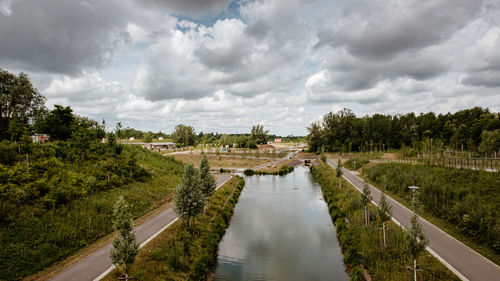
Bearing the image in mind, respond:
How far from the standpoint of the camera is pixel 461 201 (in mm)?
23750

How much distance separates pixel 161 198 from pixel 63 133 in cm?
1930

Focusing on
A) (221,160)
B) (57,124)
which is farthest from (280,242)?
(221,160)

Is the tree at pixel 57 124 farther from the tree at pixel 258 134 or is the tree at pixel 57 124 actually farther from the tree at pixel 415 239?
the tree at pixel 258 134

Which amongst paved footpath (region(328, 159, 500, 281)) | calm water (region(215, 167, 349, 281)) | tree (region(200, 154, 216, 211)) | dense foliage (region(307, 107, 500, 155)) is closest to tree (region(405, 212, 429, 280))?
paved footpath (region(328, 159, 500, 281))

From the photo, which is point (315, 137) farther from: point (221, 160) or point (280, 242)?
point (280, 242)

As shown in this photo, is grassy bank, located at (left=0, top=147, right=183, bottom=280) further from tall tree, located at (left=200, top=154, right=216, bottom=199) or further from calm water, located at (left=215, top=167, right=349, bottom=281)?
calm water, located at (left=215, top=167, right=349, bottom=281)

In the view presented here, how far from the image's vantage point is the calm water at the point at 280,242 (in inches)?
699

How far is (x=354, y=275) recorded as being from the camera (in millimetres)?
15312

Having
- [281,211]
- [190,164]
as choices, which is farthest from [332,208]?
[190,164]

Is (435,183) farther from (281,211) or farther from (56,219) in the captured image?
(56,219)

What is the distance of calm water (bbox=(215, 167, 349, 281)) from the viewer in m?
17.8

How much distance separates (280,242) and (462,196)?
1860 cm

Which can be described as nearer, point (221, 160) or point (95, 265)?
point (95, 265)

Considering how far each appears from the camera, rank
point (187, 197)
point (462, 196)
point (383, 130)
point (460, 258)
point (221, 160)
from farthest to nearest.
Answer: point (383, 130) < point (221, 160) < point (462, 196) < point (187, 197) < point (460, 258)
